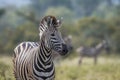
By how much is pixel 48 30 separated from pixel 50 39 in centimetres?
15

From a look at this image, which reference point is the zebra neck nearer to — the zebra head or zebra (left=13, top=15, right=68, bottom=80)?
zebra (left=13, top=15, right=68, bottom=80)

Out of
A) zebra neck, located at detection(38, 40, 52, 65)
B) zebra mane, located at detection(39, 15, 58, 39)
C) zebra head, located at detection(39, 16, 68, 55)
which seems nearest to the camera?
zebra head, located at detection(39, 16, 68, 55)

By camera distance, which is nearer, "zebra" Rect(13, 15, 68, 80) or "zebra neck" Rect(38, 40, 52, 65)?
"zebra" Rect(13, 15, 68, 80)

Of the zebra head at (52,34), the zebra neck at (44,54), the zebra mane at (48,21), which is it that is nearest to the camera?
the zebra head at (52,34)

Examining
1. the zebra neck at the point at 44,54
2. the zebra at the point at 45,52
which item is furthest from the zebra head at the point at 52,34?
the zebra neck at the point at 44,54

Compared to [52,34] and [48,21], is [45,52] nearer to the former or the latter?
[52,34]

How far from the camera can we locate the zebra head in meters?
7.44

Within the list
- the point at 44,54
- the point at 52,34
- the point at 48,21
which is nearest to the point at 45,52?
the point at 44,54

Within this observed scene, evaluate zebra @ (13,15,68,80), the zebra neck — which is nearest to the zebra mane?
zebra @ (13,15,68,80)

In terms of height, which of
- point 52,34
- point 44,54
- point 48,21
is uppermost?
point 48,21

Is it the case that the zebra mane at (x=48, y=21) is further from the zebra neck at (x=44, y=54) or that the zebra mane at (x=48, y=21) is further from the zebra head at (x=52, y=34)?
the zebra neck at (x=44, y=54)

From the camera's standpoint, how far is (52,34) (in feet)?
24.7

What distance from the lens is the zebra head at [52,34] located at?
7.44 metres

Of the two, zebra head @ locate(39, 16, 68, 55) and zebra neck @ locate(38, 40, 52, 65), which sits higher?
zebra head @ locate(39, 16, 68, 55)
